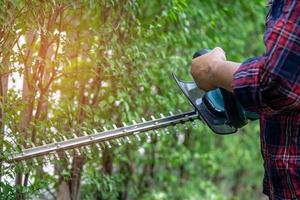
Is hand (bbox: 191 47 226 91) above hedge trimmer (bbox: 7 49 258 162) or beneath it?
above

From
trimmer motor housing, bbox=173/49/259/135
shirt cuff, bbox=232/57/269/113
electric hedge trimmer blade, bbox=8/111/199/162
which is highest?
shirt cuff, bbox=232/57/269/113

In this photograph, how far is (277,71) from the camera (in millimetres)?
1280

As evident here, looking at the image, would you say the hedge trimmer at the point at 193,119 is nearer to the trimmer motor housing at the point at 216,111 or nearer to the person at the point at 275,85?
the trimmer motor housing at the point at 216,111

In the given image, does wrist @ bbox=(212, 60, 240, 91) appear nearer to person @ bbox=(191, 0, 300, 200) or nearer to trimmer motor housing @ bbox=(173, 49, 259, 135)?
person @ bbox=(191, 0, 300, 200)

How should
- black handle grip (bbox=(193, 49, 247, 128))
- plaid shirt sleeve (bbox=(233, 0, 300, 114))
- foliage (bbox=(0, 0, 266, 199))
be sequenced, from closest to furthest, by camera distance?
plaid shirt sleeve (bbox=(233, 0, 300, 114))
black handle grip (bbox=(193, 49, 247, 128))
foliage (bbox=(0, 0, 266, 199))

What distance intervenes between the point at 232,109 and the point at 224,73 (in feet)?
0.64

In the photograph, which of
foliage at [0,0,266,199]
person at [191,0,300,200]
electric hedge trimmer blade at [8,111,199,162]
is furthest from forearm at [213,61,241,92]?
foliage at [0,0,266,199]

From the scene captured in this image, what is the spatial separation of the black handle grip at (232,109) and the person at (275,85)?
59 millimetres

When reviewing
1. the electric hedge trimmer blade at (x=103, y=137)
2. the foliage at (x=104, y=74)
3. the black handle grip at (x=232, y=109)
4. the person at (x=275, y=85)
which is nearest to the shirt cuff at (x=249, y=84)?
the person at (x=275, y=85)

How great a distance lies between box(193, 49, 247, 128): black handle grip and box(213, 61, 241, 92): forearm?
8cm

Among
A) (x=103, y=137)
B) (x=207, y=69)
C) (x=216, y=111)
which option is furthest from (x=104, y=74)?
(x=207, y=69)

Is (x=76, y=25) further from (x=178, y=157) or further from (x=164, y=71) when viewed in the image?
(x=178, y=157)

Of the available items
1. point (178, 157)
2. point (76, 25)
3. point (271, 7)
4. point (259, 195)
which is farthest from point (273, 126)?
point (259, 195)

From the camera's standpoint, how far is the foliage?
76.8 inches
